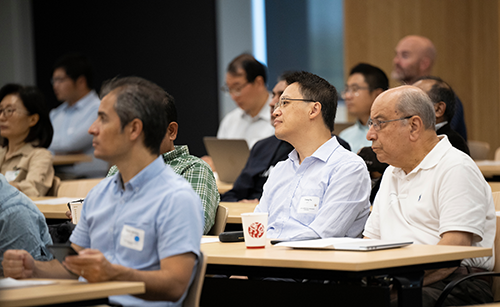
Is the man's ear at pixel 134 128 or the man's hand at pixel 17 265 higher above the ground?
the man's ear at pixel 134 128

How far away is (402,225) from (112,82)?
4.36 ft

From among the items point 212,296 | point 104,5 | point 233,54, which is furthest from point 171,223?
point 104,5

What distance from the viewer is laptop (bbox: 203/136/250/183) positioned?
4.56 metres

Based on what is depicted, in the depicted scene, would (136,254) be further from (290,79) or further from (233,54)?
(233,54)

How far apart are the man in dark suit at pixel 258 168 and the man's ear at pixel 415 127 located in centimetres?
167

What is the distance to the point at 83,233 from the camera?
1.96m

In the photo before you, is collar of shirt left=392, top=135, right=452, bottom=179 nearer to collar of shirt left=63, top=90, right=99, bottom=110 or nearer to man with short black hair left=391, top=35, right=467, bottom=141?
man with short black hair left=391, top=35, right=467, bottom=141

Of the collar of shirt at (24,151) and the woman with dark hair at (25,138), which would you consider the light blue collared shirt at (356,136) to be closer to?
the woman with dark hair at (25,138)

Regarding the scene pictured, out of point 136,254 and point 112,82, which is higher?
point 112,82

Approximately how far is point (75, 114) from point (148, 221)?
16.5 feet

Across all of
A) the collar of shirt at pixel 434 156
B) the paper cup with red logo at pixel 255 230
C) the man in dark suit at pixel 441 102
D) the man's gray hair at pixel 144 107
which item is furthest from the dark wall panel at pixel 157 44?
the man's gray hair at pixel 144 107

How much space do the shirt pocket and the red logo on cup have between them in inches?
20.0

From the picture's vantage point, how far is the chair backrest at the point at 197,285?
174cm

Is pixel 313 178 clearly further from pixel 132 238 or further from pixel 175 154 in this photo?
pixel 132 238
